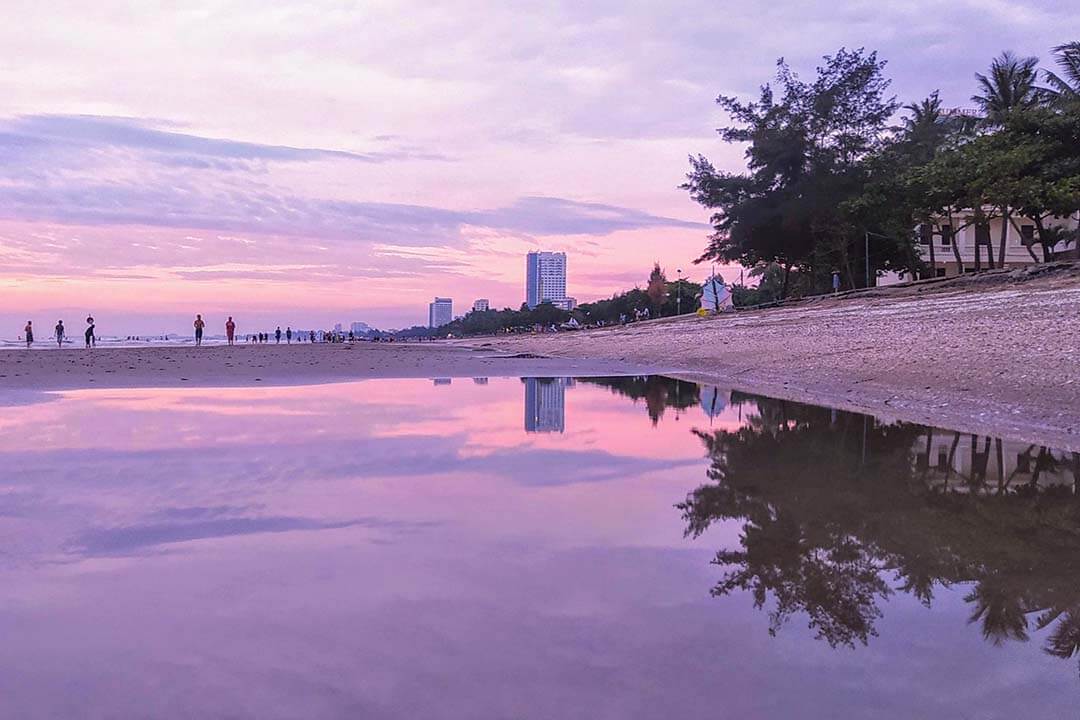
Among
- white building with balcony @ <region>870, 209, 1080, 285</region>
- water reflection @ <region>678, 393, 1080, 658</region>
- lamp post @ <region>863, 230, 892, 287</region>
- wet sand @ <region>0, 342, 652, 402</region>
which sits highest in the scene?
white building with balcony @ <region>870, 209, 1080, 285</region>

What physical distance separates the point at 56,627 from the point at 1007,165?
1531 inches

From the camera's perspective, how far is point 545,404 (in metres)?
14.1

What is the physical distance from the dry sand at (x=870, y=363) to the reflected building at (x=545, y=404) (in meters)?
3.31

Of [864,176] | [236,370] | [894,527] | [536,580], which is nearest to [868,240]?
[864,176]

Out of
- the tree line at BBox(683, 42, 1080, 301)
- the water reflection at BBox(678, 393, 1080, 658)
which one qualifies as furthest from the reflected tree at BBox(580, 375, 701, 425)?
the tree line at BBox(683, 42, 1080, 301)

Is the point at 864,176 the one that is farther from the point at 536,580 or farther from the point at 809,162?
the point at 536,580

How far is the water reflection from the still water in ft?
0.08

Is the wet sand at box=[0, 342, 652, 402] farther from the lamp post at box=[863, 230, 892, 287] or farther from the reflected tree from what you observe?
the lamp post at box=[863, 230, 892, 287]

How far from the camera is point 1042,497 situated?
6504mm

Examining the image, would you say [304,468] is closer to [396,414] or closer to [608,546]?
[608,546]

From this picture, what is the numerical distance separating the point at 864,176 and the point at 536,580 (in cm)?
4235

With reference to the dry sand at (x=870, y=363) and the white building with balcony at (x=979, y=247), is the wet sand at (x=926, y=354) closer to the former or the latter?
the dry sand at (x=870, y=363)

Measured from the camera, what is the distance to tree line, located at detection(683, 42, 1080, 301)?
36.5 meters

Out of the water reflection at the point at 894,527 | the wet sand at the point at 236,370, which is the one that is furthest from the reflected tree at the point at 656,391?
the water reflection at the point at 894,527
